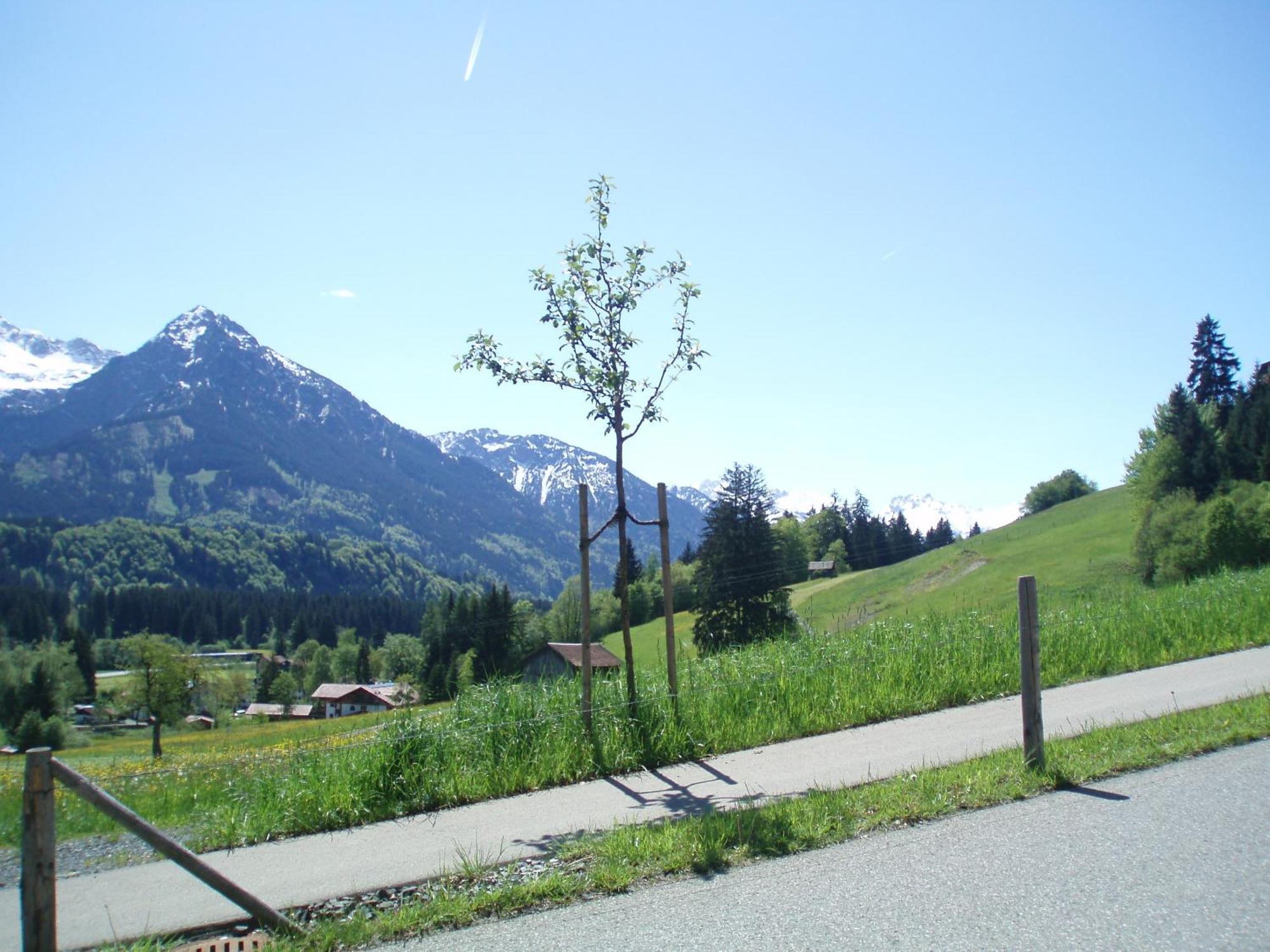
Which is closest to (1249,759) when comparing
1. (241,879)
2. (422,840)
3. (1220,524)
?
(422,840)

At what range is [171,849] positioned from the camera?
463cm

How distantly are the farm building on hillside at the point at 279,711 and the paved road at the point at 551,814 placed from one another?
83610 millimetres

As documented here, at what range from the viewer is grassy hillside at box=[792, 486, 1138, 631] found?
195 feet

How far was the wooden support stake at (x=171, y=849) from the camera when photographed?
14.6 feet

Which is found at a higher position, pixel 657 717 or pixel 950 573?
pixel 657 717

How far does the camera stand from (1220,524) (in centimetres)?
4488

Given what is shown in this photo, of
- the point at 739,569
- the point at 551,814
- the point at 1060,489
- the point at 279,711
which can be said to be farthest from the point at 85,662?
the point at 1060,489

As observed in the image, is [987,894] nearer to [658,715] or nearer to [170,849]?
[170,849]

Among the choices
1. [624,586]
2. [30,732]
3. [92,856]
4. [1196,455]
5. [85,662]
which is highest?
[1196,455]

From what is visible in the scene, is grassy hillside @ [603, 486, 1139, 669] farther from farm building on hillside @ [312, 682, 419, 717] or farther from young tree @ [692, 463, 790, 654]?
farm building on hillside @ [312, 682, 419, 717]

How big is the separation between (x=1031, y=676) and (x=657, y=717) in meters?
3.59

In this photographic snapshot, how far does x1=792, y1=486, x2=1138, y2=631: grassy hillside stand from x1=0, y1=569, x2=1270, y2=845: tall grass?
136 feet

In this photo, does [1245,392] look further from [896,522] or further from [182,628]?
[182,628]

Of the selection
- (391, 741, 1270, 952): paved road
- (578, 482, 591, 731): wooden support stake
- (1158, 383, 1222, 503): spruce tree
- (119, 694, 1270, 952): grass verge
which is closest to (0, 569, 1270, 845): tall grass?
(578, 482, 591, 731): wooden support stake
